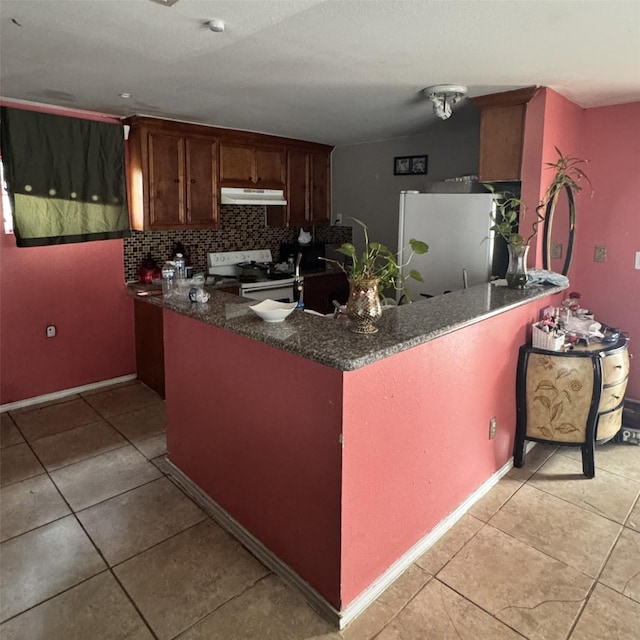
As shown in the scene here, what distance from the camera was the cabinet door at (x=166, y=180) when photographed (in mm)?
3910

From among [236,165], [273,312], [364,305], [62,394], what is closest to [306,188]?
[236,165]

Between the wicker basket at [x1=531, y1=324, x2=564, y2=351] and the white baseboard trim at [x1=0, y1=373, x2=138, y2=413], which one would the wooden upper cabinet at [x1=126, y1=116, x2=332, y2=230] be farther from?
the wicker basket at [x1=531, y1=324, x2=564, y2=351]

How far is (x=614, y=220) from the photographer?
11.1 feet

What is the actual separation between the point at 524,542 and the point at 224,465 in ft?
4.65

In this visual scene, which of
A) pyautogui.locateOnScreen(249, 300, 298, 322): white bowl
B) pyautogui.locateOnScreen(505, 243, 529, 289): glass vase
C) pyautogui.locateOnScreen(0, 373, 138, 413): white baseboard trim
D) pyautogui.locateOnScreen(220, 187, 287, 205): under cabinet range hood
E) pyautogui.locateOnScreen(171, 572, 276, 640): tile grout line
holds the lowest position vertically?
pyautogui.locateOnScreen(171, 572, 276, 640): tile grout line

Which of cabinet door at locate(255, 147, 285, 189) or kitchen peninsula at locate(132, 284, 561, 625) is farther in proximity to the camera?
cabinet door at locate(255, 147, 285, 189)

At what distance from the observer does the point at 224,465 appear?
90.7 inches

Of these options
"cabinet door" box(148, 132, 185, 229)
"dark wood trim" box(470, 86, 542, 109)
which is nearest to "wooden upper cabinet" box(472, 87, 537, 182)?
"dark wood trim" box(470, 86, 542, 109)

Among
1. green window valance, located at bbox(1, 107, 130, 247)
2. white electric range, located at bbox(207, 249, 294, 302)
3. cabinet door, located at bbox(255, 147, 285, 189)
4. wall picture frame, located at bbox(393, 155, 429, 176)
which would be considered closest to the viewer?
green window valance, located at bbox(1, 107, 130, 247)

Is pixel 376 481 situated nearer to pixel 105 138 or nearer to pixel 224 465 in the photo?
pixel 224 465

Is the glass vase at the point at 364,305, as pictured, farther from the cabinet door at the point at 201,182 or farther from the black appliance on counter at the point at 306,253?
the black appliance on counter at the point at 306,253

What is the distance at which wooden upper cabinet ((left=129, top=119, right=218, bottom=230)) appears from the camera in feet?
12.7

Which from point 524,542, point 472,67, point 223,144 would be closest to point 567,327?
point 524,542

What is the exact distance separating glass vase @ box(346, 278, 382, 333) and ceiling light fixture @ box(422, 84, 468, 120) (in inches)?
63.0
